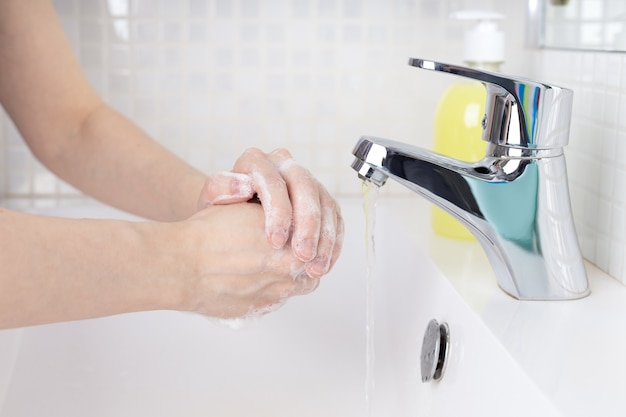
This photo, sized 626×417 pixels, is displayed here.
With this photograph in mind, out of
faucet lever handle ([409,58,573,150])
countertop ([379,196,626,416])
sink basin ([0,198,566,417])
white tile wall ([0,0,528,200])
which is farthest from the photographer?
white tile wall ([0,0,528,200])

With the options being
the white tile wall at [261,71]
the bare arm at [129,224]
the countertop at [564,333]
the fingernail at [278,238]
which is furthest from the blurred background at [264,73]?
the fingernail at [278,238]

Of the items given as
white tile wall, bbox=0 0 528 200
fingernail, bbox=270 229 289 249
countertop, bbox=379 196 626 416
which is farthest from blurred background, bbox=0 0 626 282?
fingernail, bbox=270 229 289 249

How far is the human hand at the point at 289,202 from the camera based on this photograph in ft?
2.06

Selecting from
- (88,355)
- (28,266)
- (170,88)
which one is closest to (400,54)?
(170,88)

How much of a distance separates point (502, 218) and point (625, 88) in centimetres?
17

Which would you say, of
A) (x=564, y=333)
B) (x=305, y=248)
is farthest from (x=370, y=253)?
(x=564, y=333)

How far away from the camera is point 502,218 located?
62 centimetres

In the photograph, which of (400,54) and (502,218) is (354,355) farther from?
(400,54)

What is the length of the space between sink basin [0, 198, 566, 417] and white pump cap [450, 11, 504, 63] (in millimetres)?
205

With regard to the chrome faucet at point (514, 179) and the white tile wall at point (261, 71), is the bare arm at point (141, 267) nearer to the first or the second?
the chrome faucet at point (514, 179)

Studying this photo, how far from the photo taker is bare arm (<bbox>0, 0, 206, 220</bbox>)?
32.5 inches

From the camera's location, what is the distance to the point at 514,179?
24.1 inches

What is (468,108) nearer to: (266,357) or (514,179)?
(514,179)

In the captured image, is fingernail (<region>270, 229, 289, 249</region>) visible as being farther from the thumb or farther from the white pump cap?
the white pump cap
